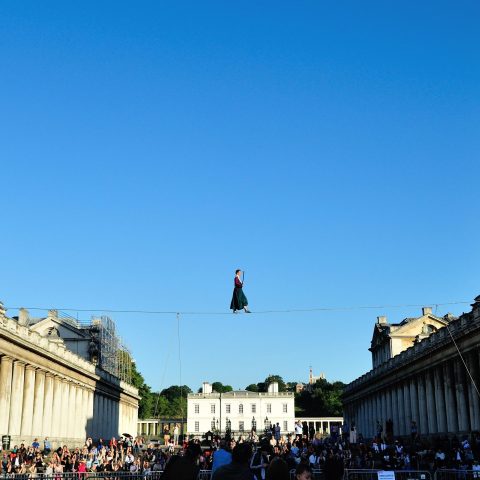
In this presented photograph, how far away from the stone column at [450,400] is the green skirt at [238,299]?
30978mm

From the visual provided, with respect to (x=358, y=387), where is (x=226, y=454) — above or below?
below

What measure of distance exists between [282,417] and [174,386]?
5518 centimetres

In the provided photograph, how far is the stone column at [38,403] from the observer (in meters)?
55.6

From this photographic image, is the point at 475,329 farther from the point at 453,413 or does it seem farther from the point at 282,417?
the point at 282,417

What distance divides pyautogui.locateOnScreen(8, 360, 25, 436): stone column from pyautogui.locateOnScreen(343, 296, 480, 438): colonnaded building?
87.6ft

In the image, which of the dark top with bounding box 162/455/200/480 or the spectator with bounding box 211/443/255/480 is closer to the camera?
the spectator with bounding box 211/443/255/480

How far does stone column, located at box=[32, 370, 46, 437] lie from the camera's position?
55.6 metres

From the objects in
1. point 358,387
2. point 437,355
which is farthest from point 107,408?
point 437,355

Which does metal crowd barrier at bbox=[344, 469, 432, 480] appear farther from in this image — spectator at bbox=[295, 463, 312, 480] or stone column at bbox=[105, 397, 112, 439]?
stone column at bbox=[105, 397, 112, 439]

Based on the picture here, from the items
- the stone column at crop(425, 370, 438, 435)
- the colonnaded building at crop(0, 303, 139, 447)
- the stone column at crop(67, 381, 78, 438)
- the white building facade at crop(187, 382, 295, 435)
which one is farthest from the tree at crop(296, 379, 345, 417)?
the stone column at crop(425, 370, 438, 435)

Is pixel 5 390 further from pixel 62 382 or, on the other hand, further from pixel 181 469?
pixel 181 469

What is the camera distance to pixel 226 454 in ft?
41.1

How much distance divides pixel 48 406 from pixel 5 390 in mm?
12506

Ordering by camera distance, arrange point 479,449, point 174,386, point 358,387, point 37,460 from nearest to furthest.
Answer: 1. point 479,449
2. point 37,460
3. point 358,387
4. point 174,386
